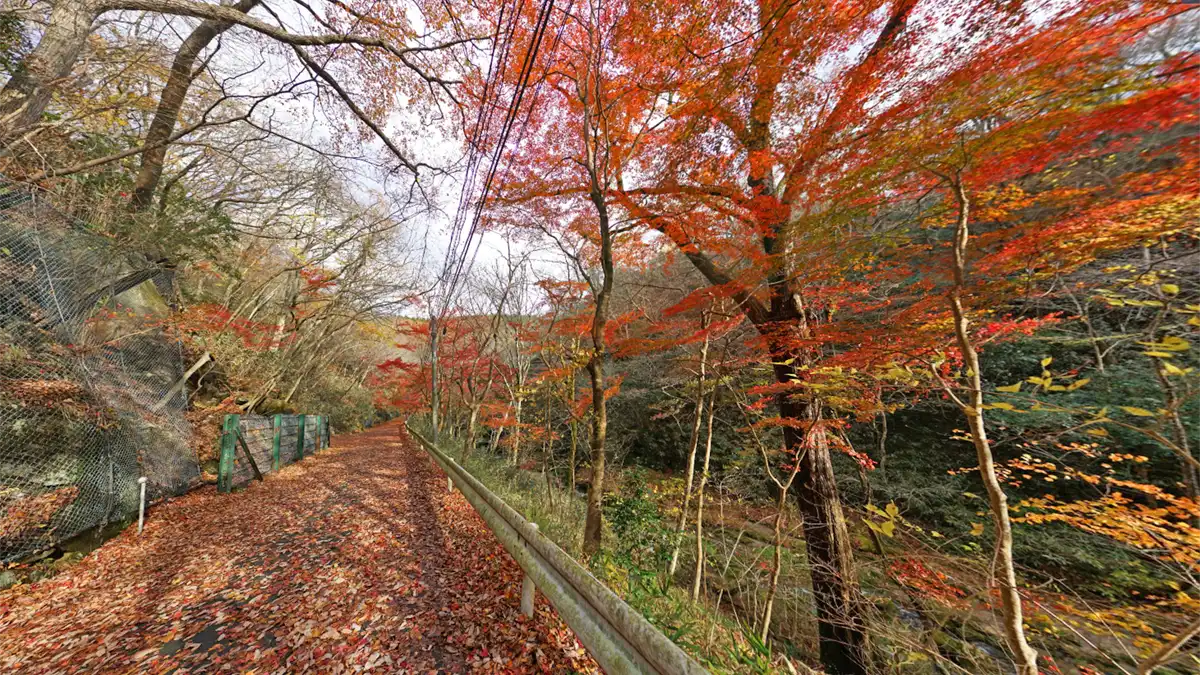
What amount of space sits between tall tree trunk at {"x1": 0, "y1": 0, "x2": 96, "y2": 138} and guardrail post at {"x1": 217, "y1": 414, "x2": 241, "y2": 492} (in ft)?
17.1

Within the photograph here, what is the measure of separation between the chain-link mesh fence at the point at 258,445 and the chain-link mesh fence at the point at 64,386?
1.27 metres

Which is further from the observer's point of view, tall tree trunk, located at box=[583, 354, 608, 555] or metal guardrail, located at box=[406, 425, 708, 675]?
tall tree trunk, located at box=[583, 354, 608, 555]

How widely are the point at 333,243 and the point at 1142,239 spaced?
1673 cm

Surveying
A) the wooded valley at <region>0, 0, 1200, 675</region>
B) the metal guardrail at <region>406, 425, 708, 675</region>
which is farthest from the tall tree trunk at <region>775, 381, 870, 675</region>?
the metal guardrail at <region>406, 425, 708, 675</region>

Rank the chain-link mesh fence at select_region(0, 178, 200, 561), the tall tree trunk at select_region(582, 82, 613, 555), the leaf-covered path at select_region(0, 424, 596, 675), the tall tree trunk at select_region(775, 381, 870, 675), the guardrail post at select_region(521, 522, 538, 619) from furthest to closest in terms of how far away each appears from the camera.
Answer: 1. the tall tree trunk at select_region(582, 82, 613, 555)
2. the tall tree trunk at select_region(775, 381, 870, 675)
3. the chain-link mesh fence at select_region(0, 178, 200, 561)
4. the guardrail post at select_region(521, 522, 538, 619)
5. the leaf-covered path at select_region(0, 424, 596, 675)

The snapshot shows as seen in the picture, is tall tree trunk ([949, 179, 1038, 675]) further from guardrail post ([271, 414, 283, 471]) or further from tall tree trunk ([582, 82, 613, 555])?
guardrail post ([271, 414, 283, 471])

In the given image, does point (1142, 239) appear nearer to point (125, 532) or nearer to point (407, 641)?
point (407, 641)

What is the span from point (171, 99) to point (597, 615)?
32.4ft

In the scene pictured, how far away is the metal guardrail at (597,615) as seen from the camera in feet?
6.70

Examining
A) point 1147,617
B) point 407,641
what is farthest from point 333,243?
point 1147,617

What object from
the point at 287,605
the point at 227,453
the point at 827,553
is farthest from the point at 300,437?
the point at 827,553

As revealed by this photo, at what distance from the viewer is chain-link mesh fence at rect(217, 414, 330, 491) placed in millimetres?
7500

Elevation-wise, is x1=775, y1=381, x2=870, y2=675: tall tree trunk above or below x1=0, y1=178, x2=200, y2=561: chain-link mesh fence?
below

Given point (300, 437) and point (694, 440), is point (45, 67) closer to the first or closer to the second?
point (694, 440)
